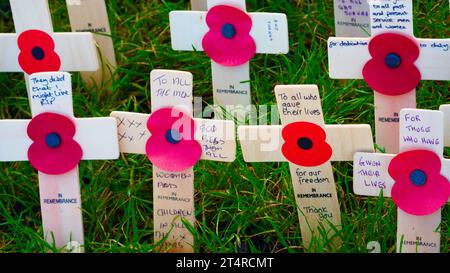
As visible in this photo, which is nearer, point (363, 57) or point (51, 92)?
point (51, 92)

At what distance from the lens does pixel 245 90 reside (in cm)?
240

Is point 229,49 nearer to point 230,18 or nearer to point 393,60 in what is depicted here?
point 230,18

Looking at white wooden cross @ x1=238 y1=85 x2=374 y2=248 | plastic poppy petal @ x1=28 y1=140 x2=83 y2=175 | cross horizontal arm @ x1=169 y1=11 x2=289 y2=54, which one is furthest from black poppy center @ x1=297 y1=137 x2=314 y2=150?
plastic poppy petal @ x1=28 y1=140 x2=83 y2=175

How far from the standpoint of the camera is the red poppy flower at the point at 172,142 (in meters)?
2.05

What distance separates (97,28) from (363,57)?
0.79 m

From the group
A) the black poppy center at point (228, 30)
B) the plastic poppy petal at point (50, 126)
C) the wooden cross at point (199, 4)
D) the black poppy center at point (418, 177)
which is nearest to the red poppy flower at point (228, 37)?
the black poppy center at point (228, 30)

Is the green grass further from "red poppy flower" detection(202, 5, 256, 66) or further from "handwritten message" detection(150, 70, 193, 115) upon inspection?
"handwritten message" detection(150, 70, 193, 115)

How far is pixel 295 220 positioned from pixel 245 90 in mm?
385

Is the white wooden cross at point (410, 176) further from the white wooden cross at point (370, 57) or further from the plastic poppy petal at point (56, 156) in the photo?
the plastic poppy petal at point (56, 156)

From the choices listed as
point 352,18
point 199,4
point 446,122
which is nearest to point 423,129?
point 446,122

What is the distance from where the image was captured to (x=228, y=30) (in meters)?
2.33

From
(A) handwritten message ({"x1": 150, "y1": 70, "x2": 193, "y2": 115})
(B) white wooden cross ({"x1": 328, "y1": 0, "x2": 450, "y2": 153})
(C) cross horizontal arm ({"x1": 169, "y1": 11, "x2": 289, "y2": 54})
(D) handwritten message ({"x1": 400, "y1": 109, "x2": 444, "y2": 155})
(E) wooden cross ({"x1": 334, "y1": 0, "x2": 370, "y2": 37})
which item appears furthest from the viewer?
(E) wooden cross ({"x1": 334, "y1": 0, "x2": 370, "y2": 37})

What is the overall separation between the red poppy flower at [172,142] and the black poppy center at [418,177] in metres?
0.45

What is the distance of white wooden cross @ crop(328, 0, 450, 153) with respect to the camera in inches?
84.0
